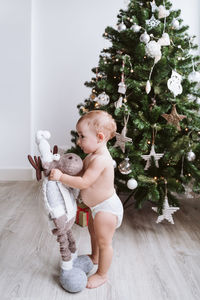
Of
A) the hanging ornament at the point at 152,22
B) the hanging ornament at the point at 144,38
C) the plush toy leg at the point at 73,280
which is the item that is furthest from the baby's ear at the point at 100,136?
the hanging ornament at the point at 152,22

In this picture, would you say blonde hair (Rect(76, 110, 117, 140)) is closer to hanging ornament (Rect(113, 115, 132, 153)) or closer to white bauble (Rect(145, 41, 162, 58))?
hanging ornament (Rect(113, 115, 132, 153))

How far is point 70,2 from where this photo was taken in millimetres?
2547

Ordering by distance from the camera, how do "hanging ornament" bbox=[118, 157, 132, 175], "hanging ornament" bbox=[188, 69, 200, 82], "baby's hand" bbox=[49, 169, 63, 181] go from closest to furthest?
"baby's hand" bbox=[49, 169, 63, 181] → "hanging ornament" bbox=[118, 157, 132, 175] → "hanging ornament" bbox=[188, 69, 200, 82]

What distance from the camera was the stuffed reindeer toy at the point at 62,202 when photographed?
107 centimetres

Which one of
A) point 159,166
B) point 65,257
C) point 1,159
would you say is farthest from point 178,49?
point 1,159

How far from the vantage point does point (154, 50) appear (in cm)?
153

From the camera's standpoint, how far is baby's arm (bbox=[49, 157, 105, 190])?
1060 mm

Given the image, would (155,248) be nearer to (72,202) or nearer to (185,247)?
(185,247)

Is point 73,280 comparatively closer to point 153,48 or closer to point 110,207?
point 110,207

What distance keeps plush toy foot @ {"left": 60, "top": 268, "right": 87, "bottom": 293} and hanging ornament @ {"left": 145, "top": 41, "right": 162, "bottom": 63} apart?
112 centimetres

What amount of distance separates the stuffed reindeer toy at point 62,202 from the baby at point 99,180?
35mm

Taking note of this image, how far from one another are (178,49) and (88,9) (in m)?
1.22

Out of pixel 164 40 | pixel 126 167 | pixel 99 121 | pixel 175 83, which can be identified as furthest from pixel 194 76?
pixel 99 121

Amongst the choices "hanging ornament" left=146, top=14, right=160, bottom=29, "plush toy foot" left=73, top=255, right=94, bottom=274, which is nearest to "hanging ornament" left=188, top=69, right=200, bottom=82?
"hanging ornament" left=146, top=14, right=160, bottom=29
